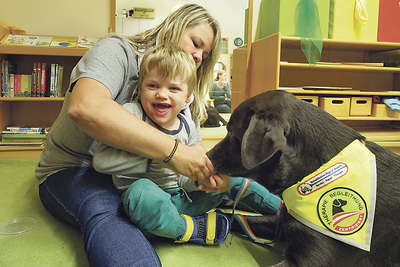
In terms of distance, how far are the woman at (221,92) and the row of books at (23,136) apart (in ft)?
6.18

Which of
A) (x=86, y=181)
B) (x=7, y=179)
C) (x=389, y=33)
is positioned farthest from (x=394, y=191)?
(x=389, y=33)

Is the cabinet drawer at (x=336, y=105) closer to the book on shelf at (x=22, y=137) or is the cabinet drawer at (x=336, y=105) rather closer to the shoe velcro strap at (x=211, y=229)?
the shoe velcro strap at (x=211, y=229)

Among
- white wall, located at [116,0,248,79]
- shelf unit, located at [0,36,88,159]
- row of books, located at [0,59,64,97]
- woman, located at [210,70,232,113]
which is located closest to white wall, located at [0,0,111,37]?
white wall, located at [116,0,248,79]

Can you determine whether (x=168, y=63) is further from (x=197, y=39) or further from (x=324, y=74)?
(x=324, y=74)

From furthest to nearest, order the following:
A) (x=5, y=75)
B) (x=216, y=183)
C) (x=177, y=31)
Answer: (x=5, y=75)
(x=177, y=31)
(x=216, y=183)

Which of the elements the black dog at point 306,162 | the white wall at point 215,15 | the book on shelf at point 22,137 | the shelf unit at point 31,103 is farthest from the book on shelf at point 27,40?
the black dog at point 306,162

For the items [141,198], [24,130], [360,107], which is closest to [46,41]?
[24,130]

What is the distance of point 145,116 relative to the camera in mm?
1284

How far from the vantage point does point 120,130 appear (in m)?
1.05

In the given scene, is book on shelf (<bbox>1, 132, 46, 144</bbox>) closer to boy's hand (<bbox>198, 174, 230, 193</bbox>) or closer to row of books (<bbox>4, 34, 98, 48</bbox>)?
row of books (<bbox>4, 34, 98, 48</bbox>)

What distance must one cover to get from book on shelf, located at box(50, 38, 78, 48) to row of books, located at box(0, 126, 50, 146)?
867mm

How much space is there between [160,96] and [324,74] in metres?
3.34

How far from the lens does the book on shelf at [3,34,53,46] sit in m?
3.14

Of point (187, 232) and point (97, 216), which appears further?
point (187, 232)
